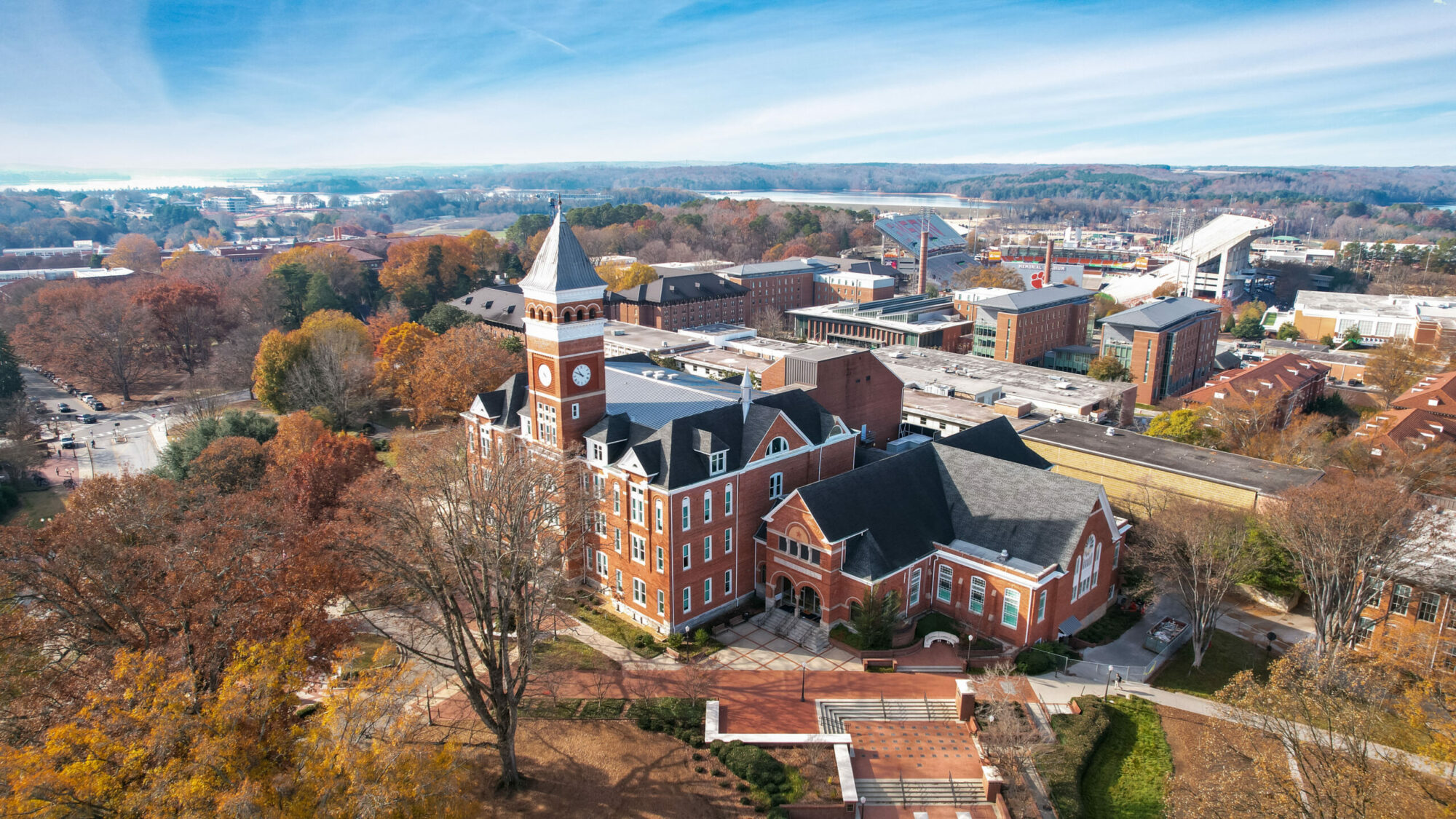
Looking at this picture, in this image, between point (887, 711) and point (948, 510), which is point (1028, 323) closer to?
point (948, 510)

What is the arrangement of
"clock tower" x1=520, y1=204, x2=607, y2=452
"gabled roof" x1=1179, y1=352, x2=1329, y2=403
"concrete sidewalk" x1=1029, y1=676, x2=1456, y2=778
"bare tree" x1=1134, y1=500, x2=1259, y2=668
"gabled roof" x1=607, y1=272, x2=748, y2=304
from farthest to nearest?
"gabled roof" x1=607, y1=272, x2=748, y2=304 → "gabled roof" x1=1179, y1=352, x2=1329, y2=403 → "clock tower" x1=520, y1=204, x2=607, y2=452 → "bare tree" x1=1134, y1=500, x2=1259, y2=668 → "concrete sidewalk" x1=1029, y1=676, x2=1456, y2=778

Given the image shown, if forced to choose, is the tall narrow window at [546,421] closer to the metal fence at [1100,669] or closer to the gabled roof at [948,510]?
the gabled roof at [948,510]

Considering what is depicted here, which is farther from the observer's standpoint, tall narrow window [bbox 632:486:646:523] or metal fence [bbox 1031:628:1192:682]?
tall narrow window [bbox 632:486:646:523]

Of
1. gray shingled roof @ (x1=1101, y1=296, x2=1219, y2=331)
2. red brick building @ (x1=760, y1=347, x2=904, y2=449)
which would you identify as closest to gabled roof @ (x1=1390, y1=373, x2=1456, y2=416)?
gray shingled roof @ (x1=1101, y1=296, x2=1219, y2=331)

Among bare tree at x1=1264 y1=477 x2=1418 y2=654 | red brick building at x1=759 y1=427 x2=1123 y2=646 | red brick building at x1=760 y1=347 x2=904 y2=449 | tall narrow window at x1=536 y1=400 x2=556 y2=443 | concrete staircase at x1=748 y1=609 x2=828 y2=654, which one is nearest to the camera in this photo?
bare tree at x1=1264 y1=477 x2=1418 y2=654

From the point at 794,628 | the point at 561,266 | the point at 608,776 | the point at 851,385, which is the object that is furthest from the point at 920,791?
the point at 851,385

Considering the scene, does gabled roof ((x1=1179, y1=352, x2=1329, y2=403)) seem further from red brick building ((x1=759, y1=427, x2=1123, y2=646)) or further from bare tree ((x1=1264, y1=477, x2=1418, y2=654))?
red brick building ((x1=759, y1=427, x2=1123, y2=646))

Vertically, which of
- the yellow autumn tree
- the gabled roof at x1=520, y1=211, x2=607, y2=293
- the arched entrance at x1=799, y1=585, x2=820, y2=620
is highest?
the gabled roof at x1=520, y1=211, x2=607, y2=293
